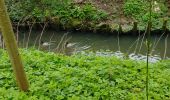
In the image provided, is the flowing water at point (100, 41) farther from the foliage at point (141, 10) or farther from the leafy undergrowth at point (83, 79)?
the leafy undergrowth at point (83, 79)

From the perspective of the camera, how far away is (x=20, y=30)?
47.9 feet

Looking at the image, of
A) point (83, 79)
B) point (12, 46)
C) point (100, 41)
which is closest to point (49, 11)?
point (100, 41)

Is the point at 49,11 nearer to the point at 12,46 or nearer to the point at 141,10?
the point at 141,10

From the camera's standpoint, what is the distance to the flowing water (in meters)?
12.7

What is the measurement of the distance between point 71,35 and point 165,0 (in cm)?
503

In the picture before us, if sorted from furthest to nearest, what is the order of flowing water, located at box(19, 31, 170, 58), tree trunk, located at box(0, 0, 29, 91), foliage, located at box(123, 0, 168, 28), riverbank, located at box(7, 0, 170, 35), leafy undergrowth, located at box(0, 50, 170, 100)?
foliage, located at box(123, 0, 168, 28), riverbank, located at box(7, 0, 170, 35), flowing water, located at box(19, 31, 170, 58), leafy undergrowth, located at box(0, 50, 170, 100), tree trunk, located at box(0, 0, 29, 91)

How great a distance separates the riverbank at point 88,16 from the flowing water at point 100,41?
313 millimetres

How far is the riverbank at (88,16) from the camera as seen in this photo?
1421 cm

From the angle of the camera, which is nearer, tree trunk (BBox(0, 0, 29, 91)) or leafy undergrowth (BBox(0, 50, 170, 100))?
tree trunk (BBox(0, 0, 29, 91))

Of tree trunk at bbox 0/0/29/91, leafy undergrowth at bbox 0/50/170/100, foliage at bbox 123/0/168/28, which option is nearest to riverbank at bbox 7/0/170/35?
foliage at bbox 123/0/168/28

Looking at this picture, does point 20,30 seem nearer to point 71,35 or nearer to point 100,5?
point 71,35

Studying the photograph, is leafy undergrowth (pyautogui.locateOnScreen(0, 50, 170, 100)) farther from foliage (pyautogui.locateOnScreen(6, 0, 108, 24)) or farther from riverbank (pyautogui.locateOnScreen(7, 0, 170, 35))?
foliage (pyautogui.locateOnScreen(6, 0, 108, 24))

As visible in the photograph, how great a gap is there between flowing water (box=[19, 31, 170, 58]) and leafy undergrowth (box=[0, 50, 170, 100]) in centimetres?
496

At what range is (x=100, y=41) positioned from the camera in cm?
1364
